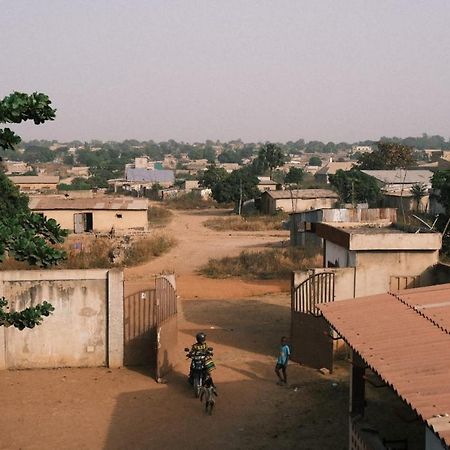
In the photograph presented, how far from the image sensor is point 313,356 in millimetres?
12922

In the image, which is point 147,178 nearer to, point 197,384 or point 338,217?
point 338,217

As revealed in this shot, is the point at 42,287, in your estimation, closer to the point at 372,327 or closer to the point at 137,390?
the point at 137,390

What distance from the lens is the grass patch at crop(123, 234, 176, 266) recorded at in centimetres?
2723

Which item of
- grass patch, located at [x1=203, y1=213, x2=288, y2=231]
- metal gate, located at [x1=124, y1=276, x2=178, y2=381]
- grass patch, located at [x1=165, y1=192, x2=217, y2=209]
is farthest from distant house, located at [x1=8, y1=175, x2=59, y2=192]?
metal gate, located at [x1=124, y1=276, x2=178, y2=381]

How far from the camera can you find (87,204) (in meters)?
35.3

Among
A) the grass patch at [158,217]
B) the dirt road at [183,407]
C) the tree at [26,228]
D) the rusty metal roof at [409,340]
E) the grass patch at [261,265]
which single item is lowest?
the grass patch at [158,217]

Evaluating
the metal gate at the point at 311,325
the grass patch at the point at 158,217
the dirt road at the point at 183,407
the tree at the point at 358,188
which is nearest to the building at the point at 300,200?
the tree at the point at 358,188

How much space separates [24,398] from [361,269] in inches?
302

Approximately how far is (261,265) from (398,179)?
110ft

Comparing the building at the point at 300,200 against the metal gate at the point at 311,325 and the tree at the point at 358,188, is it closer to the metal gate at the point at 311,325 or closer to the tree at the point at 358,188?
the tree at the point at 358,188

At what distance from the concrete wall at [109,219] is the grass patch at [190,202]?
24922 millimetres

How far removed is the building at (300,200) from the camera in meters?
48.5

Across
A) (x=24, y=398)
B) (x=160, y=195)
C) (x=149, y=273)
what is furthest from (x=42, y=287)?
(x=160, y=195)

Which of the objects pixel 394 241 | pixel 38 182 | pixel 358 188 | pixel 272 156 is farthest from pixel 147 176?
pixel 394 241
